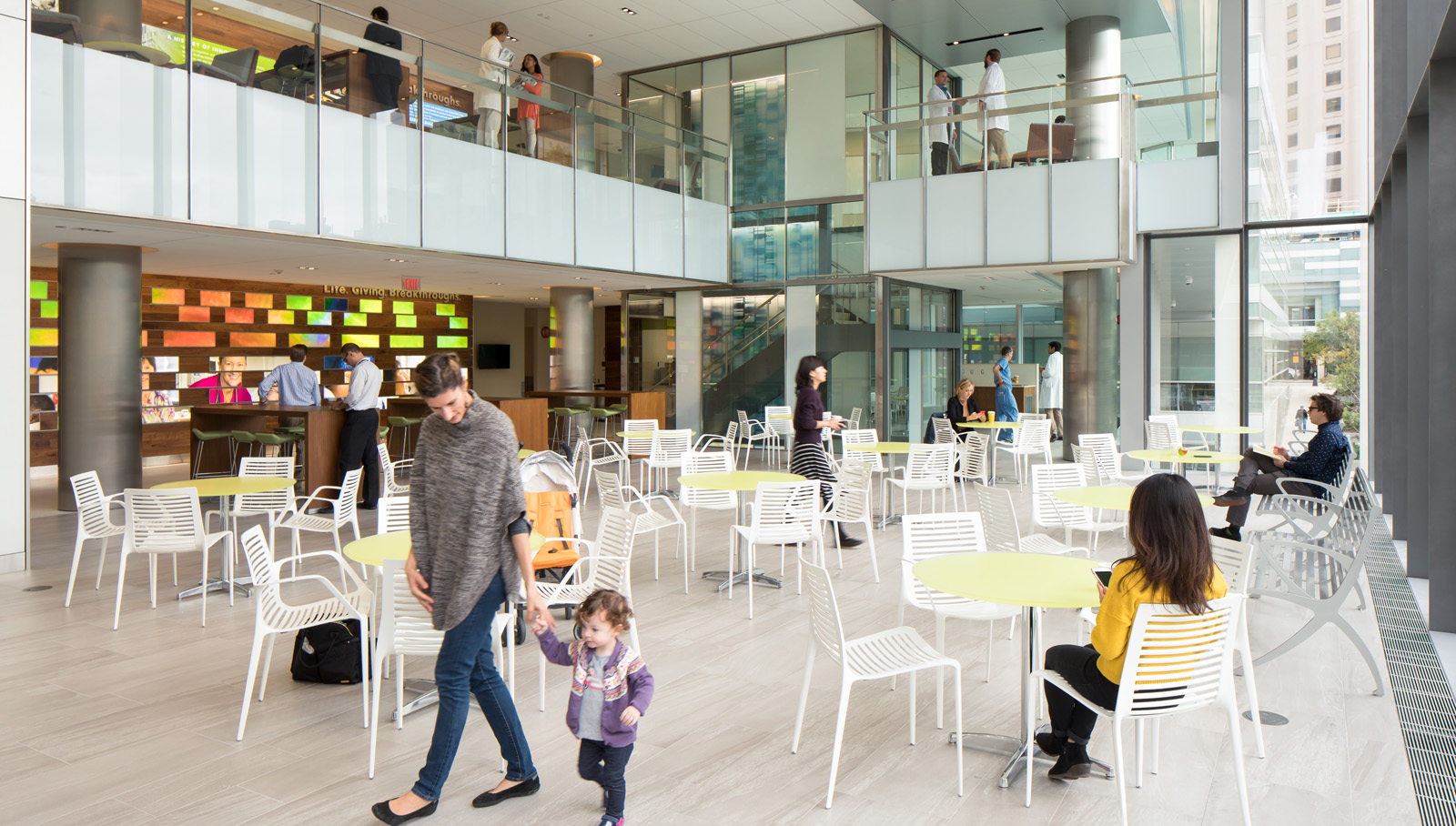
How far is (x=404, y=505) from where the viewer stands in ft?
17.0

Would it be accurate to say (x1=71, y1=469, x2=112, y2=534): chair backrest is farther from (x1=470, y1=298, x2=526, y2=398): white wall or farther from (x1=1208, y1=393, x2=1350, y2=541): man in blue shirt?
(x1=470, y1=298, x2=526, y2=398): white wall

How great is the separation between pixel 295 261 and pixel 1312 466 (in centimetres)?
1125

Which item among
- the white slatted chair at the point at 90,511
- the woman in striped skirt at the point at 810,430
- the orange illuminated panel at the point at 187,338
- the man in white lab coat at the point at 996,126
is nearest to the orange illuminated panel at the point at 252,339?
the orange illuminated panel at the point at 187,338

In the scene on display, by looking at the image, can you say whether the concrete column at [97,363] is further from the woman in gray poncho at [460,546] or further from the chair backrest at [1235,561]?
the chair backrest at [1235,561]

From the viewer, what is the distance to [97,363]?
9.76m

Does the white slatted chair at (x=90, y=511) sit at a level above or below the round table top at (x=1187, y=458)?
below

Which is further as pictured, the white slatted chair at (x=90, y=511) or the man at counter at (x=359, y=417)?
the man at counter at (x=359, y=417)

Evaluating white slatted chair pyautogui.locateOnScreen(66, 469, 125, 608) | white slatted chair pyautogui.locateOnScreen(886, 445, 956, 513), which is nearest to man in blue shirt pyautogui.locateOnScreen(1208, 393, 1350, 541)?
white slatted chair pyautogui.locateOnScreen(886, 445, 956, 513)

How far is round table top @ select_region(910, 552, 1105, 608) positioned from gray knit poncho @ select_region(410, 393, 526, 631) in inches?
62.1

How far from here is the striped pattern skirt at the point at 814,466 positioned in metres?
7.36

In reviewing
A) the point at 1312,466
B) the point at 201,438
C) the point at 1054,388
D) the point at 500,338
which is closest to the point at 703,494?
the point at 1312,466

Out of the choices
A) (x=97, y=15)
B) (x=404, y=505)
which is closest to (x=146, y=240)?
(x=97, y=15)

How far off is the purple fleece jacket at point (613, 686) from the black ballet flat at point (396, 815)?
0.63m

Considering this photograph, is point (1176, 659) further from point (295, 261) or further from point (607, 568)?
point (295, 261)
